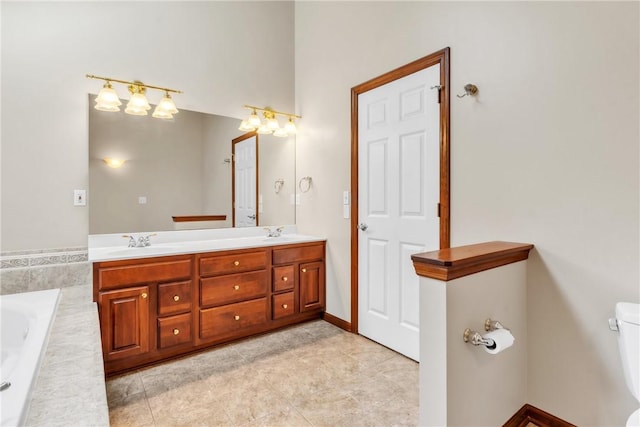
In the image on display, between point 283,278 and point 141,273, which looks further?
point 283,278

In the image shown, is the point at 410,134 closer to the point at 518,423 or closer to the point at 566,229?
the point at 566,229

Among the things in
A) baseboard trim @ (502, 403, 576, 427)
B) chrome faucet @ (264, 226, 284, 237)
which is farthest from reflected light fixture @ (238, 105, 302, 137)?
baseboard trim @ (502, 403, 576, 427)

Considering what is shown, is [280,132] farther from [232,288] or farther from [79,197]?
[79,197]

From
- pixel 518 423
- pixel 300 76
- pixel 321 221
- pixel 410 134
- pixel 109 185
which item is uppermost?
pixel 300 76

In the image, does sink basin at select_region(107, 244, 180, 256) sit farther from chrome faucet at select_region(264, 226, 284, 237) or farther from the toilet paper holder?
the toilet paper holder

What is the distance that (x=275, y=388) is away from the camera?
1.98 metres

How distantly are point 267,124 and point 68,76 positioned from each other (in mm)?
1539

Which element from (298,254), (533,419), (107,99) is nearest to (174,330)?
(298,254)

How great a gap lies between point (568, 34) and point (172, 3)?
2.78 meters

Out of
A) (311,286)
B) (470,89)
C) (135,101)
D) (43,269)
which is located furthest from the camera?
(311,286)

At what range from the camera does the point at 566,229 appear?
1591mm

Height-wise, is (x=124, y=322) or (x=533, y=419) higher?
(x=124, y=322)

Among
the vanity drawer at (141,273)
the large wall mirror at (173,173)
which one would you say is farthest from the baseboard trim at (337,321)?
the vanity drawer at (141,273)

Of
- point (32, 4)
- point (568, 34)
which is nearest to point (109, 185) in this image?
point (32, 4)
